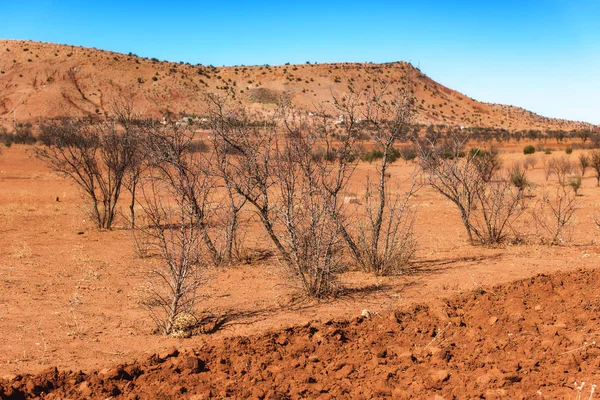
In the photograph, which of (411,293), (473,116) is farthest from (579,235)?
(473,116)

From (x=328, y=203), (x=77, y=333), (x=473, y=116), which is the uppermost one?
(x=473, y=116)

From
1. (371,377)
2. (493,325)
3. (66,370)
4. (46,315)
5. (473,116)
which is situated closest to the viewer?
(371,377)

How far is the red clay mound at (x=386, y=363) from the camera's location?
184 inches

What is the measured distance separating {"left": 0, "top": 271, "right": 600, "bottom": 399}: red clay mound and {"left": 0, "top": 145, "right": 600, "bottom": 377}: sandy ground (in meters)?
0.51

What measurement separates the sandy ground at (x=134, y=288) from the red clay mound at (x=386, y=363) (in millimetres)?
506

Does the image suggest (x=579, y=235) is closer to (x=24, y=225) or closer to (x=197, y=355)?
(x=197, y=355)

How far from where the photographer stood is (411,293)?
805cm

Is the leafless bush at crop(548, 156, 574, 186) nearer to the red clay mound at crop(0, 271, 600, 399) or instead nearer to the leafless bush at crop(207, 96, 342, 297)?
the leafless bush at crop(207, 96, 342, 297)

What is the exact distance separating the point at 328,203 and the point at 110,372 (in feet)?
13.6

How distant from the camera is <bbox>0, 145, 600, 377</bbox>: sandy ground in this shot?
6.13 metres

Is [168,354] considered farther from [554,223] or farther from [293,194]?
[554,223]

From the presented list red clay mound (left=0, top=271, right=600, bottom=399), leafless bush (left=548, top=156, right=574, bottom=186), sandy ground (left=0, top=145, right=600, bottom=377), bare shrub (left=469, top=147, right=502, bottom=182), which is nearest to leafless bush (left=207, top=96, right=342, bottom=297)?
sandy ground (left=0, top=145, right=600, bottom=377)

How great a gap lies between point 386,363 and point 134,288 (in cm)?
480

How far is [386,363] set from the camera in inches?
209
